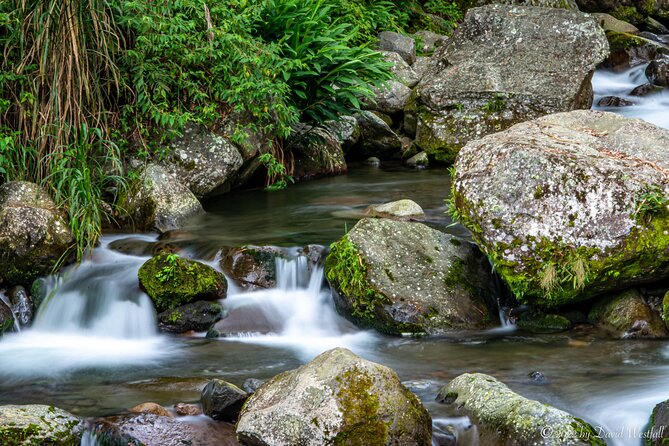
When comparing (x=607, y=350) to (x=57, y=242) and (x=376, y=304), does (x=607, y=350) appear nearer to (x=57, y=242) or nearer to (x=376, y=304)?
(x=376, y=304)

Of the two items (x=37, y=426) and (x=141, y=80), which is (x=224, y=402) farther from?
(x=141, y=80)

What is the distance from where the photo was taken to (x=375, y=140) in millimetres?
12141

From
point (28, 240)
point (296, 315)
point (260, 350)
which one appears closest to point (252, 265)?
point (296, 315)

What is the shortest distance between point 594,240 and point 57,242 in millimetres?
4256

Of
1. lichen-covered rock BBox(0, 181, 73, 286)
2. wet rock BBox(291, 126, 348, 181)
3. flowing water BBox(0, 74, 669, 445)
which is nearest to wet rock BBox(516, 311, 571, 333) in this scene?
flowing water BBox(0, 74, 669, 445)

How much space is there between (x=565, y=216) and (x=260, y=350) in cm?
236

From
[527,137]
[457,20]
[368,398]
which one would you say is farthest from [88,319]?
[457,20]

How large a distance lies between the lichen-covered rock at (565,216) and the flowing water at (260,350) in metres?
0.48

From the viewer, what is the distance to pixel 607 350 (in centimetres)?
571

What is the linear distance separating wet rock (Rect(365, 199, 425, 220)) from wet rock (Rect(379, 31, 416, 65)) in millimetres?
6420

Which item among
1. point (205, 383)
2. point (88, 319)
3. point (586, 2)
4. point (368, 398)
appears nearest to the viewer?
point (368, 398)

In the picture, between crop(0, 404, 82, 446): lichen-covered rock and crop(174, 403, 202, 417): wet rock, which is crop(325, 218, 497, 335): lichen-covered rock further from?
crop(0, 404, 82, 446): lichen-covered rock

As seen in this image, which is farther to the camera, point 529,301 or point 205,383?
point 529,301

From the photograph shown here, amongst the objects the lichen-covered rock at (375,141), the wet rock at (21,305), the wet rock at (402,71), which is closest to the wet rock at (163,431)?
the wet rock at (21,305)
